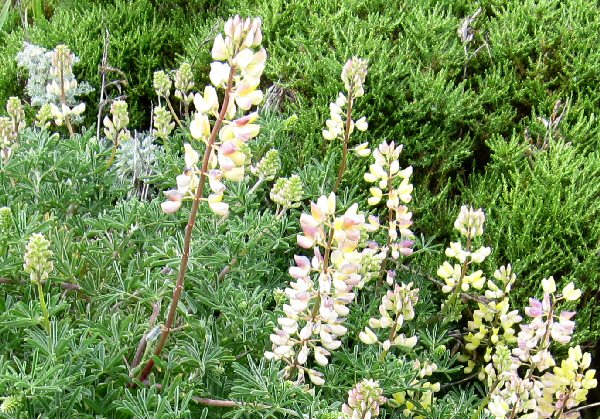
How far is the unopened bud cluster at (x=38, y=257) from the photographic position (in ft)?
4.47

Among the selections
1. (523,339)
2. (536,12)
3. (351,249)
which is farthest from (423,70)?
(351,249)

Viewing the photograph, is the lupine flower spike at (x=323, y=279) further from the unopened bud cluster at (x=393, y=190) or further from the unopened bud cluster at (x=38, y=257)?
the unopened bud cluster at (x=393, y=190)

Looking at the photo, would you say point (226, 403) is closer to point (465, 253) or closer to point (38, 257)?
point (38, 257)

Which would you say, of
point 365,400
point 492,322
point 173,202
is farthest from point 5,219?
point 492,322

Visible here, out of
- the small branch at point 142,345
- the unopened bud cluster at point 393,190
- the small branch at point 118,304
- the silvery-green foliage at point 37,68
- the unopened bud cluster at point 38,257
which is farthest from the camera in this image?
the silvery-green foliage at point 37,68

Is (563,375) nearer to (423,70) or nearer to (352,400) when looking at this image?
(352,400)

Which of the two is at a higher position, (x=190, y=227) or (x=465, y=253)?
(x=190, y=227)

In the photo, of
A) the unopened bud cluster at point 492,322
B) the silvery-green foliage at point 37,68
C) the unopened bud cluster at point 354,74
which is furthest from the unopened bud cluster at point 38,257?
the silvery-green foliage at point 37,68

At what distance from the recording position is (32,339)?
1512 millimetres

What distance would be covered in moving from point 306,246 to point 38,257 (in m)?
0.53

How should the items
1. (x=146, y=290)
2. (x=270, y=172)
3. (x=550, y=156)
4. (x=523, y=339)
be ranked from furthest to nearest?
1. (x=550, y=156)
2. (x=270, y=172)
3. (x=523, y=339)
4. (x=146, y=290)

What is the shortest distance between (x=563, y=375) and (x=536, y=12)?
70.2 inches

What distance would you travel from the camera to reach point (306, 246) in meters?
1.46

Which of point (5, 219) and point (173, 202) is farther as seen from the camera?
point (5, 219)
